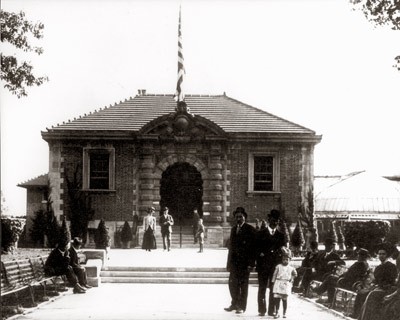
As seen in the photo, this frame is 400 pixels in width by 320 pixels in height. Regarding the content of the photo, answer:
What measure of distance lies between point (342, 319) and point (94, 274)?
24.0 ft

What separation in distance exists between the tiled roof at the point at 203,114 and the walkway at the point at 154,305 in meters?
11.3

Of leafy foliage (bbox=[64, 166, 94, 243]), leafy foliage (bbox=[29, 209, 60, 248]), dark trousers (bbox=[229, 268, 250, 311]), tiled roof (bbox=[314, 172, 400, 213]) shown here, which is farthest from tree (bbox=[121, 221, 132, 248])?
tiled roof (bbox=[314, 172, 400, 213])

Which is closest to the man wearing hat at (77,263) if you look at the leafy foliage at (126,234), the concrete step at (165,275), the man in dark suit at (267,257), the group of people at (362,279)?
the concrete step at (165,275)

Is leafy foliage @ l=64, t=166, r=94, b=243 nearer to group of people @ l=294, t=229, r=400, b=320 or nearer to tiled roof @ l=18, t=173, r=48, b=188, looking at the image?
tiled roof @ l=18, t=173, r=48, b=188

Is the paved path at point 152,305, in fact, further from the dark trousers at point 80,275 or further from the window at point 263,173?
the window at point 263,173

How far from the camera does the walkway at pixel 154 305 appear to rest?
1436cm

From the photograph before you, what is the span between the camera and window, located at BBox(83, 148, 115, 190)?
30.7 meters

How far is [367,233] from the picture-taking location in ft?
82.2

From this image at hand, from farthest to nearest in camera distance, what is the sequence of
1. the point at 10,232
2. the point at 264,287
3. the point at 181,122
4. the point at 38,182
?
1. the point at 181,122
2. the point at 38,182
3. the point at 10,232
4. the point at 264,287

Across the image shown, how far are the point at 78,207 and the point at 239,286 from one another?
14180 mm

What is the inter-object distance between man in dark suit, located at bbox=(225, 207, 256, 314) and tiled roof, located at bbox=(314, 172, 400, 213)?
33.1 metres

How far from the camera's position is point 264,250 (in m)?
14.7

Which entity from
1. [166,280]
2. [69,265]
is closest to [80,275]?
[69,265]

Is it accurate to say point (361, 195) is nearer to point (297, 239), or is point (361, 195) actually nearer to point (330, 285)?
point (297, 239)
